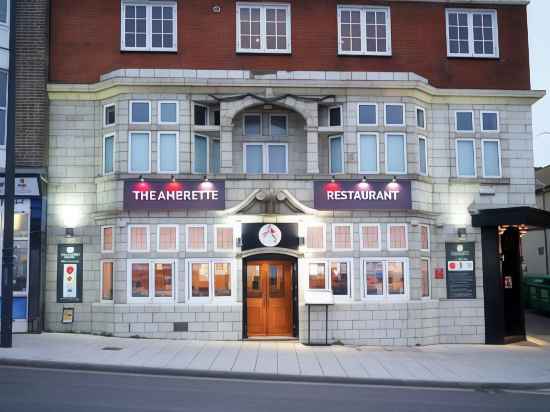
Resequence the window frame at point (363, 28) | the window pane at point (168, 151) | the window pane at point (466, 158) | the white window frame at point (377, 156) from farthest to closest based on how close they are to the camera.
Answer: the window pane at point (466, 158) → the window frame at point (363, 28) → the white window frame at point (377, 156) → the window pane at point (168, 151)

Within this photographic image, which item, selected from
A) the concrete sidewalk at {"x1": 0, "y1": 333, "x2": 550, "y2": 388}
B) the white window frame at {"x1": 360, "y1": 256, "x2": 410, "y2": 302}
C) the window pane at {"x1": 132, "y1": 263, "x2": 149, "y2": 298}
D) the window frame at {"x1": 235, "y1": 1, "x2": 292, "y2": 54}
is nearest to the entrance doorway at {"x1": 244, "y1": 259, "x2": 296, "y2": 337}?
the concrete sidewalk at {"x1": 0, "y1": 333, "x2": 550, "y2": 388}

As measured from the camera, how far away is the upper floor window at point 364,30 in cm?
2062

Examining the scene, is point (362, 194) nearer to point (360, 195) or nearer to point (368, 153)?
point (360, 195)

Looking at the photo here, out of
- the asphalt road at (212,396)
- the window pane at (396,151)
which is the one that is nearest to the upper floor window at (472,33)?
the window pane at (396,151)

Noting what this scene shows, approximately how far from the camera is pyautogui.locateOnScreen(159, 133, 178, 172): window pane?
63.5ft

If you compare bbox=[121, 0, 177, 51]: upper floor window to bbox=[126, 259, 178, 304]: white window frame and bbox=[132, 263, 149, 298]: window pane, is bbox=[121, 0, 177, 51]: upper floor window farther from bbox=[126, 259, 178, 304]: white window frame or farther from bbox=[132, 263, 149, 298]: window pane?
bbox=[132, 263, 149, 298]: window pane

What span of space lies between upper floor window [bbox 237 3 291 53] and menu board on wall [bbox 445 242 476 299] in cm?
788

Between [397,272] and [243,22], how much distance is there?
8754mm

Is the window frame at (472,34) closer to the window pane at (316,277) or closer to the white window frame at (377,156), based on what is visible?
the white window frame at (377,156)

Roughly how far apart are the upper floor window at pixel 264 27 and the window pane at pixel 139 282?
23.7 feet

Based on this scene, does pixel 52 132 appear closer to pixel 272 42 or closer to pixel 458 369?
pixel 272 42

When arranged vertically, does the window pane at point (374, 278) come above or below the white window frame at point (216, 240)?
below

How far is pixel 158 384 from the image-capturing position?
1304 centimetres

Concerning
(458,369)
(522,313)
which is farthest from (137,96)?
(522,313)
